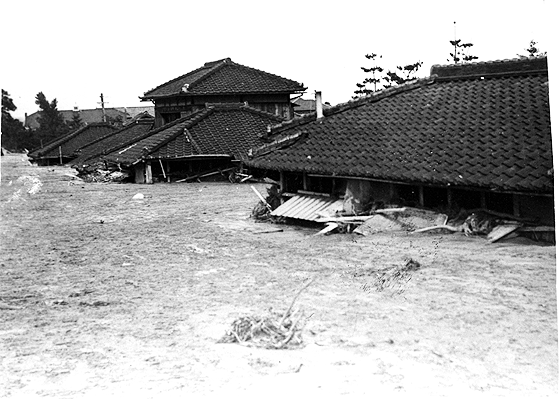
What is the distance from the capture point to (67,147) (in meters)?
45.1

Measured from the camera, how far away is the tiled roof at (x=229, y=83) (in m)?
31.2

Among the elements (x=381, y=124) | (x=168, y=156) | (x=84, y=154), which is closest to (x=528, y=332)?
(x=381, y=124)

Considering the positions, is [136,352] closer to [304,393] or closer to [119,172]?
[304,393]

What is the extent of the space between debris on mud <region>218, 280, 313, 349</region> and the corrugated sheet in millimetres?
6431

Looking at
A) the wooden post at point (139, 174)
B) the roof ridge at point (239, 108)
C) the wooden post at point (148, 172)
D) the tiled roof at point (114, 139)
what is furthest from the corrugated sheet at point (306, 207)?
the tiled roof at point (114, 139)

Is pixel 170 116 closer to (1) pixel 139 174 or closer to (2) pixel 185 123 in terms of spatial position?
(2) pixel 185 123

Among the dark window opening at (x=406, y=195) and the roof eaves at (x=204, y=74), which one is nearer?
the dark window opening at (x=406, y=195)

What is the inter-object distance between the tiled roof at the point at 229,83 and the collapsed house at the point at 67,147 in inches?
518

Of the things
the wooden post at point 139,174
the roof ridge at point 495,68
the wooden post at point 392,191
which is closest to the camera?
the wooden post at point 392,191

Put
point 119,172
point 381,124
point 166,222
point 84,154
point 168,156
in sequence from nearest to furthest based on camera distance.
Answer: point 381,124 → point 166,222 → point 168,156 → point 119,172 → point 84,154

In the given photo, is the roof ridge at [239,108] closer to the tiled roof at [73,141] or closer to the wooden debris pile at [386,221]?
the wooden debris pile at [386,221]

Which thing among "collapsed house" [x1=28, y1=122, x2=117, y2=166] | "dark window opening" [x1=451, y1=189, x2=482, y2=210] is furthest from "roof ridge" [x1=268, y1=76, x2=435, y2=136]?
"collapsed house" [x1=28, y1=122, x2=117, y2=166]

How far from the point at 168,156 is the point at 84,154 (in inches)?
629

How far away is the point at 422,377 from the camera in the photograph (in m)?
4.57
